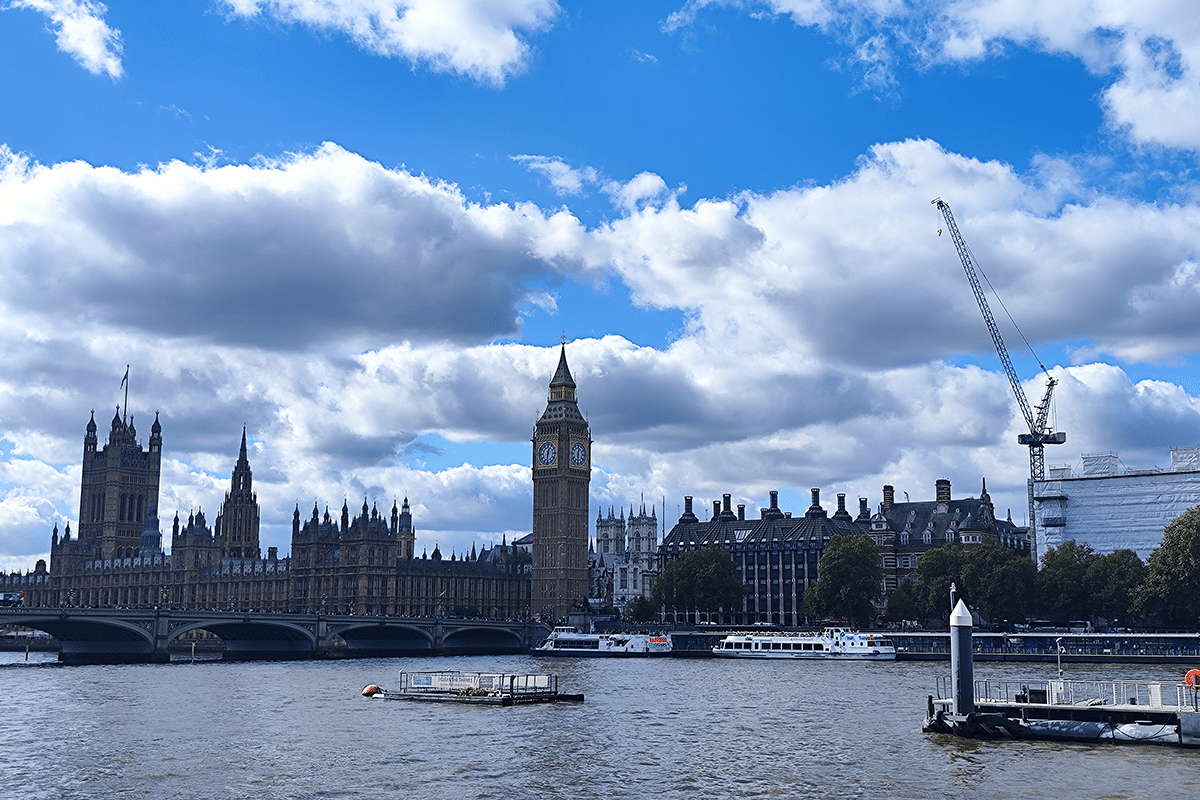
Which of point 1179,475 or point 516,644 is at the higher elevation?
point 1179,475

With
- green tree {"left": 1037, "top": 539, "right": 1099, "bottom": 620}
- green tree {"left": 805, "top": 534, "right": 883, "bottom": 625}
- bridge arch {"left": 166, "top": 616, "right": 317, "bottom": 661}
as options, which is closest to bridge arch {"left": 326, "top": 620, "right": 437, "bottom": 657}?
bridge arch {"left": 166, "top": 616, "right": 317, "bottom": 661}

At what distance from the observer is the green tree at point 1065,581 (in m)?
134

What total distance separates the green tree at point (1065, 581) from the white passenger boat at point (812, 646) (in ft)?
61.0

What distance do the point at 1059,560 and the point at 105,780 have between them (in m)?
113

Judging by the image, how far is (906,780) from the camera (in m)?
45.2

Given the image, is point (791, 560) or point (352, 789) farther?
point (791, 560)

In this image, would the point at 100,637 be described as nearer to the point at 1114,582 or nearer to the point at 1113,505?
the point at 1114,582

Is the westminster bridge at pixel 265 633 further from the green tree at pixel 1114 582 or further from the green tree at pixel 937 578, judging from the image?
the green tree at pixel 1114 582

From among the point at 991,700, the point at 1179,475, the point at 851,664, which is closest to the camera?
the point at 991,700

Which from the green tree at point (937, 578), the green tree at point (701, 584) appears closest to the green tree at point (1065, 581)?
the green tree at point (937, 578)

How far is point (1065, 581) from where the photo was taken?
439 feet

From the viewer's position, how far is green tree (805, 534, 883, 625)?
497 ft

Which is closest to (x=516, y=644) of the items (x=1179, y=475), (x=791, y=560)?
(x=791, y=560)

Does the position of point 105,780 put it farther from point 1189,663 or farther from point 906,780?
point 1189,663
